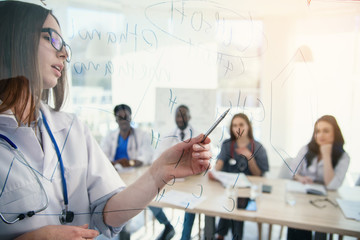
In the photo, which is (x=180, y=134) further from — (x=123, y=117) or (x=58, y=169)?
(x=58, y=169)

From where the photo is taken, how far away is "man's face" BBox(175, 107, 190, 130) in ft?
1.73

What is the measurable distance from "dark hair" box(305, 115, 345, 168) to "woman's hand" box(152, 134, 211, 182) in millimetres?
218

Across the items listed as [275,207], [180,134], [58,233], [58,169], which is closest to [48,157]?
[58,169]

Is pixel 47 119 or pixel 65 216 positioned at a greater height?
pixel 47 119

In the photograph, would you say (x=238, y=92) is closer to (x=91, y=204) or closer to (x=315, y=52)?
(x=315, y=52)

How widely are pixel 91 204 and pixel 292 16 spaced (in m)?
0.59

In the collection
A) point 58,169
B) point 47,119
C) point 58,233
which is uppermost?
point 47,119

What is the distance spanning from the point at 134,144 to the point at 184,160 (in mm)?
179

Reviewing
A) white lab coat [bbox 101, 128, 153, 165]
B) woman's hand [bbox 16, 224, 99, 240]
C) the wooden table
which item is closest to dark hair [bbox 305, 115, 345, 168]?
the wooden table

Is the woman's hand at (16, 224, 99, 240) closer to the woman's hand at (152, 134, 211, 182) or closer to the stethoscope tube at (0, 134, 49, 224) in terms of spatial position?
the stethoscope tube at (0, 134, 49, 224)

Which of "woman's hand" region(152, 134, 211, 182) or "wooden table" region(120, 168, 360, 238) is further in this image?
"wooden table" region(120, 168, 360, 238)

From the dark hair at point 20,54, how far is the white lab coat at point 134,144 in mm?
183

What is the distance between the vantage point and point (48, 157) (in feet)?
1.59

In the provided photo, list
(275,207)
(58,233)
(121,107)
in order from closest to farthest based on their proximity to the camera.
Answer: (58,233), (121,107), (275,207)
